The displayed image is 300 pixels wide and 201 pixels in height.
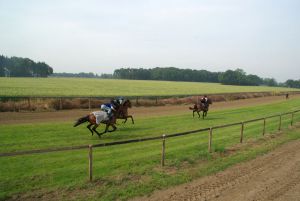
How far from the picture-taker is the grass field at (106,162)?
785cm

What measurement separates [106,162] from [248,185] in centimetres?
445

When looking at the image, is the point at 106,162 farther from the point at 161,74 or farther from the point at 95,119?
the point at 161,74

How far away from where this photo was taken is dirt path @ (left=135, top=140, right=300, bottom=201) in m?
7.66

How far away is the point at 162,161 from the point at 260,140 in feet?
23.5

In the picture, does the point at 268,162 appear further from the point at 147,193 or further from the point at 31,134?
the point at 31,134

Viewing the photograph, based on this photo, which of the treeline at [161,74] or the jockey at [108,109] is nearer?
the jockey at [108,109]

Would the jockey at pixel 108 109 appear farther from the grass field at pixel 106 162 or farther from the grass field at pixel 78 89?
the grass field at pixel 78 89

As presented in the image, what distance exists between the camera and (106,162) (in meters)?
10.5

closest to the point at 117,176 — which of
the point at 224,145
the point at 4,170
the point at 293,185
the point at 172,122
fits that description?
the point at 4,170

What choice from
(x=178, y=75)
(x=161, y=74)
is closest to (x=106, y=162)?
(x=161, y=74)

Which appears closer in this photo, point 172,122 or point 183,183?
point 183,183

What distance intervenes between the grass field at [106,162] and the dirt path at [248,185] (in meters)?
0.47

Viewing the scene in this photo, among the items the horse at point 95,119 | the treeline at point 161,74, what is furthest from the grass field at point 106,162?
the treeline at point 161,74

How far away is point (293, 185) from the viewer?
8781 mm
